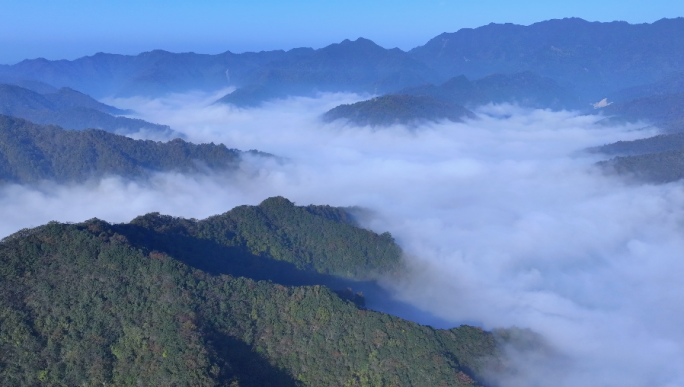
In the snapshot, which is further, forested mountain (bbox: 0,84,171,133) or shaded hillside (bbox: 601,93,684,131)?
shaded hillside (bbox: 601,93,684,131)

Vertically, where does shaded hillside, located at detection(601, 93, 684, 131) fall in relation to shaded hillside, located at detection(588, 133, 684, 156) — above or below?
above

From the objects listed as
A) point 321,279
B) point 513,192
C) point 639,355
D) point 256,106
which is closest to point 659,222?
point 513,192

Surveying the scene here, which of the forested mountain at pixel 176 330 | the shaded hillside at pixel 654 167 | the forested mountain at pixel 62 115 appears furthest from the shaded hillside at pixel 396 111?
the forested mountain at pixel 176 330

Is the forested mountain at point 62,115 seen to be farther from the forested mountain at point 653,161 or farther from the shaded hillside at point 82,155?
the forested mountain at point 653,161

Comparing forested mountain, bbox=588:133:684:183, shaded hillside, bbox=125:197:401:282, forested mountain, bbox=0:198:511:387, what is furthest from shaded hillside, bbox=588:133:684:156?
forested mountain, bbox=0:198:511:387

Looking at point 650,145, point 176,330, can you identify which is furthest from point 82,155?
point 650,145

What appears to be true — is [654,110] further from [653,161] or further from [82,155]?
[82,155]

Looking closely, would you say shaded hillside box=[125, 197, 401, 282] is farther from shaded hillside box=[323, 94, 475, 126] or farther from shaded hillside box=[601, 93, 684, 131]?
shaded hillside box=[601, 93, 684, 131]
